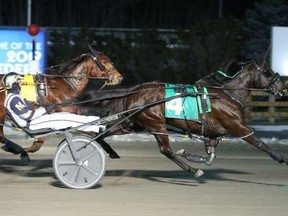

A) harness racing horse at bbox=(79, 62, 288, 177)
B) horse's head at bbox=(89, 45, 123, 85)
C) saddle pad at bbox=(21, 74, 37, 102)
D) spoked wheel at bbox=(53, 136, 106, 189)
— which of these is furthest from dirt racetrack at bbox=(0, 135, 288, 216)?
horse's head at bbox=(89, 45, 123, 85)

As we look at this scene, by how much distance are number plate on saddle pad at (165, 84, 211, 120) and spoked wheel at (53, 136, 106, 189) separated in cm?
134

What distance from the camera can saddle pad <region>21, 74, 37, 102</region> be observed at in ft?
34.3

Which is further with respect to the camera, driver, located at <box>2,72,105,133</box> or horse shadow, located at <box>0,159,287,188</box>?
horse shadow, located at <box>0,159,287,188</box>

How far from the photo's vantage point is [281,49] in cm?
2252

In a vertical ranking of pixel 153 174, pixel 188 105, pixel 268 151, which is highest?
pixel 188 105

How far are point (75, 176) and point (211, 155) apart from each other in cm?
208

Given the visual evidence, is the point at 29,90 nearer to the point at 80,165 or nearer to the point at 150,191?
the point at 80,165

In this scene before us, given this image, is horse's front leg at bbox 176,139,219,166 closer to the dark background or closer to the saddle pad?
the saddle pad

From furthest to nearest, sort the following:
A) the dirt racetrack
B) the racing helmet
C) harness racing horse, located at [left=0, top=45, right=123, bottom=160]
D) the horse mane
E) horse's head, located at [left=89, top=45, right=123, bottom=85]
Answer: the horse mane < horse's head, located at [left=89, top=45, right=123, bottom=85] < harness racing horse, located at [left=0, top=45, right=123, bottom=160] < the racing helmet < the dirt racetrack

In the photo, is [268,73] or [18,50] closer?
[268,73]

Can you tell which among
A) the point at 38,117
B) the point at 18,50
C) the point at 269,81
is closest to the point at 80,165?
the point at 38,117

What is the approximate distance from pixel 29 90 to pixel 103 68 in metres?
1.39

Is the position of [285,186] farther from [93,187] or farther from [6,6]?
[6,6]

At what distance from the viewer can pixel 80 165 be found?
367 inches
